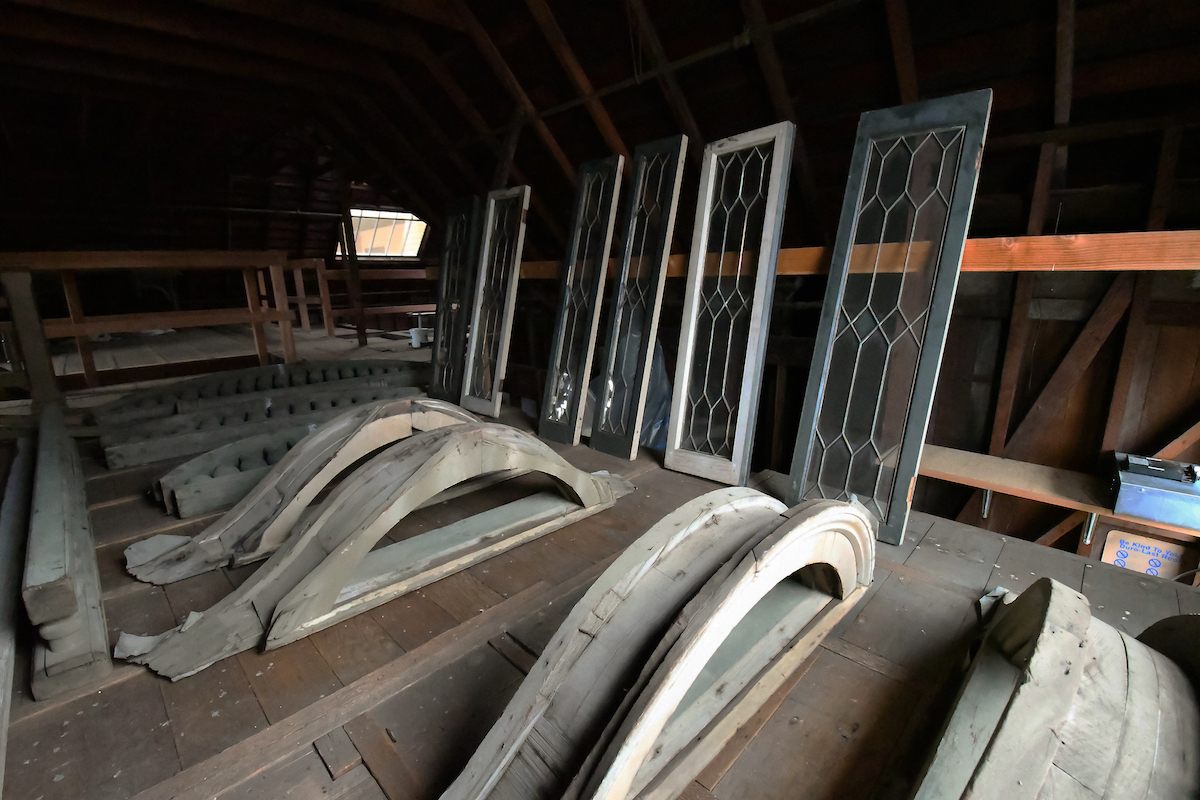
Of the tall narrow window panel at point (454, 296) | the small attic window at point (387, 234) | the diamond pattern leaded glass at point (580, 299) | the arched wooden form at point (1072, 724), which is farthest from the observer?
the small attic window at point (387, 234)

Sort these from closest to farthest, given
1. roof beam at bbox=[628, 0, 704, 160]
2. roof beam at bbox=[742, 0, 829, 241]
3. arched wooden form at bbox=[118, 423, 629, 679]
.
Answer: arched wooden form at bbox=[118, 423, 629, 679], roof beam at bbox=[742, 0, 829, 241], roof beam at bbox=[628, 0, 704, 160]

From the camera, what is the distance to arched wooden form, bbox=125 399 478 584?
1.80 metres

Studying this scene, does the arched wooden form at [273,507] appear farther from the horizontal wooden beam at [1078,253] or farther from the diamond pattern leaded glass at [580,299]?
the horizontal wooden beam at [1078,253]

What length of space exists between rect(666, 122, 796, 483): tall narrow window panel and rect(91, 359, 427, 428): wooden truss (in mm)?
2577

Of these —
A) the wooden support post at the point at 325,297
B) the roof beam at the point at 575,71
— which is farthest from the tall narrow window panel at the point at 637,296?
the wooden support post at the point at 325,297

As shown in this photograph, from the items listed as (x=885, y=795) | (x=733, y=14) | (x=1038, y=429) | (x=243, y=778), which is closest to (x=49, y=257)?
(x=243, y=778)

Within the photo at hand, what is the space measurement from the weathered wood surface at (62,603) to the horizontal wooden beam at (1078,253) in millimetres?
2996

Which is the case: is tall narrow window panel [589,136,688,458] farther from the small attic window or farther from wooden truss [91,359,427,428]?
the small attic window

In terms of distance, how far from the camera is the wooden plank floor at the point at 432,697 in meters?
1.08

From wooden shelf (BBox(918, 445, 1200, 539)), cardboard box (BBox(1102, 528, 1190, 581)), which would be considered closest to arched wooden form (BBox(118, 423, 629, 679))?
wooden shelf (BBox(918, 445, 1200, 539))

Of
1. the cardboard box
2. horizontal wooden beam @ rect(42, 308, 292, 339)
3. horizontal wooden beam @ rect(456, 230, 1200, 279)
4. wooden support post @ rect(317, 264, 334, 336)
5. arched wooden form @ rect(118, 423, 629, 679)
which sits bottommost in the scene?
the cardboard box

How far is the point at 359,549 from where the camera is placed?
155 centimetres

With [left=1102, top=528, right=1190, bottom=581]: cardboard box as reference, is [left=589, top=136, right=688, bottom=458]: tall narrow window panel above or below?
above

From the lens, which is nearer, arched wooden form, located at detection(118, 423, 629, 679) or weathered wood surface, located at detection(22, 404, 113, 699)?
weathered wood surface, located at detection(22, 404, 113, 699)
